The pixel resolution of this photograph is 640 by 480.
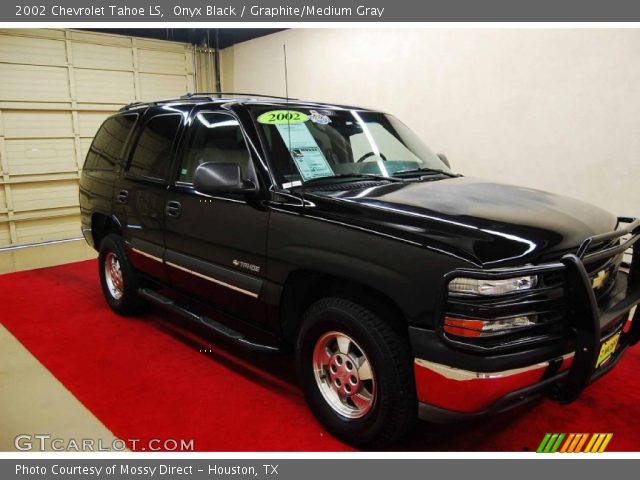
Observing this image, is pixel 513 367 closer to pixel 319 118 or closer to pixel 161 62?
pixel 319 118

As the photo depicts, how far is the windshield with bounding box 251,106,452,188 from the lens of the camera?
2756 mm

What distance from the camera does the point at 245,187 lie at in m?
2.68

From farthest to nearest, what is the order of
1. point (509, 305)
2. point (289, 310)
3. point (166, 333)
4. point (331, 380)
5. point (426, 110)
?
point (426, 110) → point (166, 333) → point (289, 310) → point (331, 380) → point (509, 305)

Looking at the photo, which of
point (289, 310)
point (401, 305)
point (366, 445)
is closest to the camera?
point (401, 305)

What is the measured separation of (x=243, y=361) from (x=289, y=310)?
0.96 metres

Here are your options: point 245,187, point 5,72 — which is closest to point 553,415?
point 245,187

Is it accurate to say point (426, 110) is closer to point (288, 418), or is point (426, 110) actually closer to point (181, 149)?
point (181, 149)

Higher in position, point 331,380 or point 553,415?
point 331,380

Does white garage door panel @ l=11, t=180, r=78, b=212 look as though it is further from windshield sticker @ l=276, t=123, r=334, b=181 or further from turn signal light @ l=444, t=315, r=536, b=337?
turn signal light @ l=444, t=315, r=536, b=337

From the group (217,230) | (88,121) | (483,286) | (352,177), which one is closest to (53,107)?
(88,121)

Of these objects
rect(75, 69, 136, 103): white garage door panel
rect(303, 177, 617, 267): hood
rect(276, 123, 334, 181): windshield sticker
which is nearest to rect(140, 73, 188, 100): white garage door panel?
rect(75, 69, 136, 103): white garage door panel

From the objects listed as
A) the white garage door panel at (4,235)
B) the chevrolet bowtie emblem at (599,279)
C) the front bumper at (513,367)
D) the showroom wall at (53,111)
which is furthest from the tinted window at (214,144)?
the white garage door panel at (4,235)

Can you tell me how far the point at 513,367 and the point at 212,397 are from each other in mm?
1798

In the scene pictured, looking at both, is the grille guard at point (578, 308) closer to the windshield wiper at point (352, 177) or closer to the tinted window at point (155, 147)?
the windshield wiper at point (352, 177)
